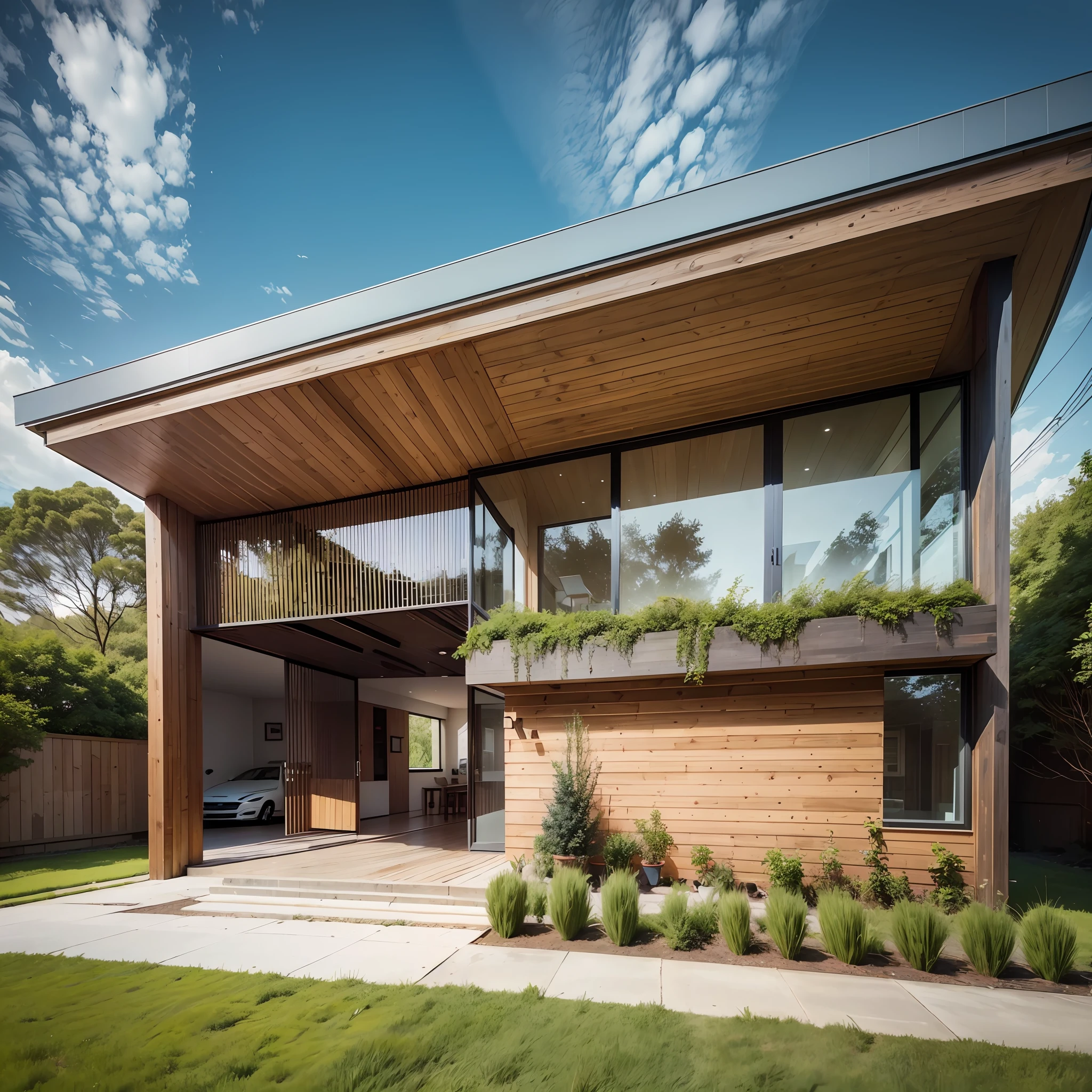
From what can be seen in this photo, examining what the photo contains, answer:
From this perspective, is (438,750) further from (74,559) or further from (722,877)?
(722,877)

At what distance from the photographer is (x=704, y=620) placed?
600cm

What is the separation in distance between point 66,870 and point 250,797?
4582 mm

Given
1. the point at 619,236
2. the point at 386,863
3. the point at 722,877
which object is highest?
the point at 619,236

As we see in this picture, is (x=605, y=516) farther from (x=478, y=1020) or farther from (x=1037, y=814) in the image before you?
(x=1037, y=814)

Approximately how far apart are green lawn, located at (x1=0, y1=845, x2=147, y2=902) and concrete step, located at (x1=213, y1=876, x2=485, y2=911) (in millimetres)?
1859

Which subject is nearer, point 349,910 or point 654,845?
point 349,910

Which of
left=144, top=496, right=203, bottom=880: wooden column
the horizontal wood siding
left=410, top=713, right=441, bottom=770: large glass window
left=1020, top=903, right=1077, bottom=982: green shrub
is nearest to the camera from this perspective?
left=1020, top=903, right=1077, bottom=982: green shrub

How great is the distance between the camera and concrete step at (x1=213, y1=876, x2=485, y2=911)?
236 inches

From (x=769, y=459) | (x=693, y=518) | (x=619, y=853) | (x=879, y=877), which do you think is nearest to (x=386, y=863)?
(x=619, y=853)

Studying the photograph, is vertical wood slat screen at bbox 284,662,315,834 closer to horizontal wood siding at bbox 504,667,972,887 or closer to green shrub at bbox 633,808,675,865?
horizontal wood siding at bbox 504,667,972,887

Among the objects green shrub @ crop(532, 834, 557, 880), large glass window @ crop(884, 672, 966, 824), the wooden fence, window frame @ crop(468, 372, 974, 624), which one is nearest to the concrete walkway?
green shrub @ crop(532, 834, 557, 880)

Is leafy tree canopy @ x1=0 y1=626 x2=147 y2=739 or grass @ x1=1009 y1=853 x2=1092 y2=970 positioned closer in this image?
grass @ x1=1009 y1=853 x2=1092 y2=970

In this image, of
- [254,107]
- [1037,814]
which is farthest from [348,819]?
[254,107]

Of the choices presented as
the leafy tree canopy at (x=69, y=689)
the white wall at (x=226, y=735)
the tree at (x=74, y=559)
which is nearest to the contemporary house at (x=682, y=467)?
the leafy tree canopy at (x=69, y=689)
